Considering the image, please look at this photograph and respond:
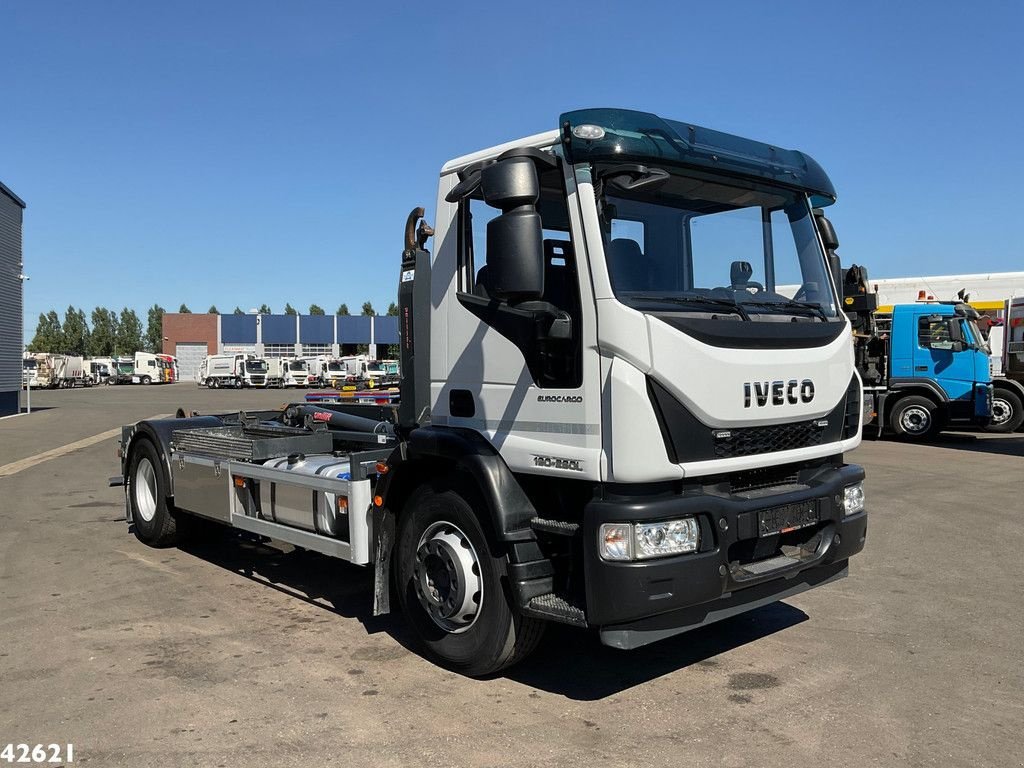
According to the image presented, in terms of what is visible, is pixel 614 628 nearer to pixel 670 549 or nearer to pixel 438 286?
pixel 670 549

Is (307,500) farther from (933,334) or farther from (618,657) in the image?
(933,334)

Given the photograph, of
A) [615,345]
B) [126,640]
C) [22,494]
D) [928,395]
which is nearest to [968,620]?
[615,345]

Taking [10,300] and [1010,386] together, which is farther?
[10,300]

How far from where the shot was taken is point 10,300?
3003 centimetres

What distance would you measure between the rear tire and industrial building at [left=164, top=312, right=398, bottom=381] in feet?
244

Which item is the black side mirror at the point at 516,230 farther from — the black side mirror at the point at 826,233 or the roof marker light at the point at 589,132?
the black side mirror at the point at 826,233

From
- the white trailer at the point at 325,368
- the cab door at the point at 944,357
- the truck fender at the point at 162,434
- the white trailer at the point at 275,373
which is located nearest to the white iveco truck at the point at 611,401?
the truck fender at the point at 162,434

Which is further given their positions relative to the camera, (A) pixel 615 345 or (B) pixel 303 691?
(B) pixel 303 691

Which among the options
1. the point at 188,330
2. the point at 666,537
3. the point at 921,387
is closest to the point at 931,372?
the point at 921,387

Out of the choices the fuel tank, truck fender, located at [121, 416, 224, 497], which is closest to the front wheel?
the fuel tank

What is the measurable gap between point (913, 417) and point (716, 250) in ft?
46.6

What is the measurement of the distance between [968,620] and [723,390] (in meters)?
2.96

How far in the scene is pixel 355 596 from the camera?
6.11 meters

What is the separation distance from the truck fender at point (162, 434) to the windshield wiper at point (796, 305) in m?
5.38
